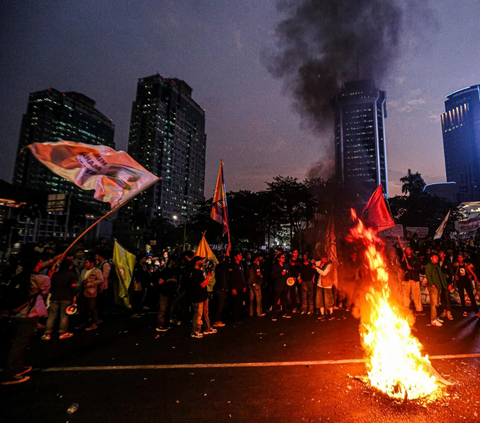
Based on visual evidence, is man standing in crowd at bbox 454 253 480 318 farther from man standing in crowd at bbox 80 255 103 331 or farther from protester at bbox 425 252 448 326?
man standing in crowd at bbox 80 255 103 331

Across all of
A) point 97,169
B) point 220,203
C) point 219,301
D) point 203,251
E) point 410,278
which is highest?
point 220,203

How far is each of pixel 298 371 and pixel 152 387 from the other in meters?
2.42

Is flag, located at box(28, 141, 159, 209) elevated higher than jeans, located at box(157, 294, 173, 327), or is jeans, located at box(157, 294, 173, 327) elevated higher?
flag, located at box(28, 141, 159, 209)

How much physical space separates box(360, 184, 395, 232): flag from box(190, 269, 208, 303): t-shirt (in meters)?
6.68

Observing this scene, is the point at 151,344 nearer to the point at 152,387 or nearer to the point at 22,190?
the point at 152,387

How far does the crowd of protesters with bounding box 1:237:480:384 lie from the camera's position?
22.6ft

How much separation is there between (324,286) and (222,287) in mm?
3418

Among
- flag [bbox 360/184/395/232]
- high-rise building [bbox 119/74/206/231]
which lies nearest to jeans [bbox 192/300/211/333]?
flag [bbox 360/184/395/232]

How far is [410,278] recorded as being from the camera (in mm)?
8961

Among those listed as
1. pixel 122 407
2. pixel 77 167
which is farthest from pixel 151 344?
pixel 77 167

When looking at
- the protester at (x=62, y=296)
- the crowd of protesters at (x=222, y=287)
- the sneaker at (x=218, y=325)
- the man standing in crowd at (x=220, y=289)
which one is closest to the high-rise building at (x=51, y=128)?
the crowd of protesters at (x=222, y=287)

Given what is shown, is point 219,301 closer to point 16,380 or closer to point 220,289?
point 220,289

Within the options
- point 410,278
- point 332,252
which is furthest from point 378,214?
point 410,278

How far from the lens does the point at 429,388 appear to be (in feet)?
13.4
